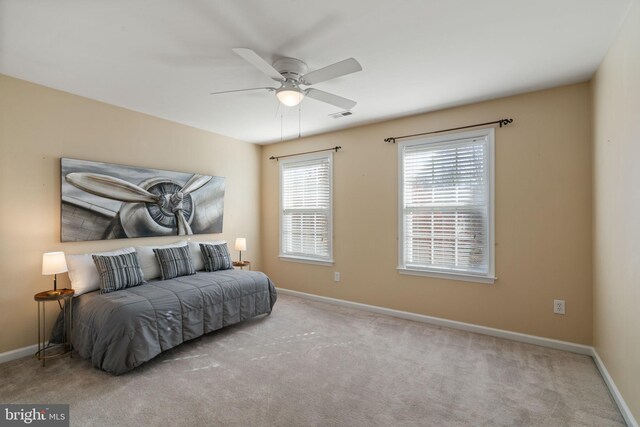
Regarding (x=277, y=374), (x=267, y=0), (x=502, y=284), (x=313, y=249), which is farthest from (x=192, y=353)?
(x=502, y=284)

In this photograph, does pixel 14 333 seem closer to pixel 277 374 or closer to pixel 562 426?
pixel 277 374

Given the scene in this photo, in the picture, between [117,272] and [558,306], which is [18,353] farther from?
[558,306]

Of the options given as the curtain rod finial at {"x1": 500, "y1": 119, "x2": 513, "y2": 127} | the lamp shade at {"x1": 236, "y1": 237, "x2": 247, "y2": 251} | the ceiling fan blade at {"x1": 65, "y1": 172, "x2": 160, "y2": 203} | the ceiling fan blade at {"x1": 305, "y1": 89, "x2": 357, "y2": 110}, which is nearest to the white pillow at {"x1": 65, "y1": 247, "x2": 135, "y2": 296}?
the ceiling fan blade at {"x1": 65, "y1": 172, "x2": 160, "y2": 203}

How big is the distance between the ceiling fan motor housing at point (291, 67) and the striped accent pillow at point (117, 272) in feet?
8.15

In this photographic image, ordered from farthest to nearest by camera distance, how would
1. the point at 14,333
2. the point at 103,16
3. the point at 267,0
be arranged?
the point at 14,333, the point at 103,16, the point at 267,0

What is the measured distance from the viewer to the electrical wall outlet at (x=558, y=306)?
9.65ft

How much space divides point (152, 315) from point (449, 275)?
3.13m

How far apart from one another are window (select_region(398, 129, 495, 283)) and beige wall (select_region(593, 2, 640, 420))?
34.9 inches

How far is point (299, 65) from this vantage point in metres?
2.45

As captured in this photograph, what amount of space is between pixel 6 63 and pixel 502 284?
16.7 feet

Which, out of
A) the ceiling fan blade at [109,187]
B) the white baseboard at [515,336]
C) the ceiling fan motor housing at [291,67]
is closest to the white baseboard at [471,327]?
the white baseboard at [515,336]

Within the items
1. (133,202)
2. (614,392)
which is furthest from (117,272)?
(614,392)

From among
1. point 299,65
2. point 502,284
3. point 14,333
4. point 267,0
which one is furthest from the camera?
point 502,284

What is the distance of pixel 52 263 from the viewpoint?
266cm
